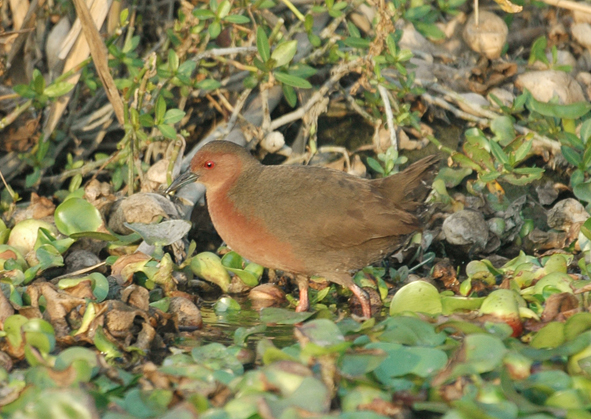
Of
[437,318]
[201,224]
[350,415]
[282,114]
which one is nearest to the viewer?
[350,415]

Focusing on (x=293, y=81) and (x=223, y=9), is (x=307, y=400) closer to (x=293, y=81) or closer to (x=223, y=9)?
(x=293, y=81)

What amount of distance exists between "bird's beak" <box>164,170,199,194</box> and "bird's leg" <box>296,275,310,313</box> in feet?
2.95

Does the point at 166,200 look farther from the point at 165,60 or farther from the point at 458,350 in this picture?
the point at 458,350

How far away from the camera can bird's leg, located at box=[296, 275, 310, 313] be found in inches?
164

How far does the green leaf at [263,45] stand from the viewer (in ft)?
15.5

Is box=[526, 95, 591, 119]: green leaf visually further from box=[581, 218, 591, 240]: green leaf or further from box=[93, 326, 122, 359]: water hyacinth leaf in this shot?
box=[93, 326, 122, 359]: water hyacinth leaf

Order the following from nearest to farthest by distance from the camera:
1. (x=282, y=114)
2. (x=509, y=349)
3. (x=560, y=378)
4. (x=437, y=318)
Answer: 1. (x=560, y=378)
2. (x=509, y=349)
3. (x=437, y=318)
4. (x=282, y=114)

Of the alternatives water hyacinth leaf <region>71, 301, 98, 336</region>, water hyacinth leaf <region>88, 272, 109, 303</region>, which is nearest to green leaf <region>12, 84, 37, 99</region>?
water hyacinth leaf <region>88, 272, 109, 303</region>

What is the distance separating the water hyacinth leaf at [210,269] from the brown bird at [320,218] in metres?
0.22

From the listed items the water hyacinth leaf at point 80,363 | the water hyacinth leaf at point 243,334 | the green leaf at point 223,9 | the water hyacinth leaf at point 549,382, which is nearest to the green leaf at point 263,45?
the green leaf at point 223,9

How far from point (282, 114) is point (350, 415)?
3.81m

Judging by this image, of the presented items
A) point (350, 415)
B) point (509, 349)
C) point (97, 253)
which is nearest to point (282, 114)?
point (97, 253)

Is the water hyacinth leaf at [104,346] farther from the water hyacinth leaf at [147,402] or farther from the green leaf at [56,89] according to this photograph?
the green leaf at [56,89]

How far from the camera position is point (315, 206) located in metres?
4.05
